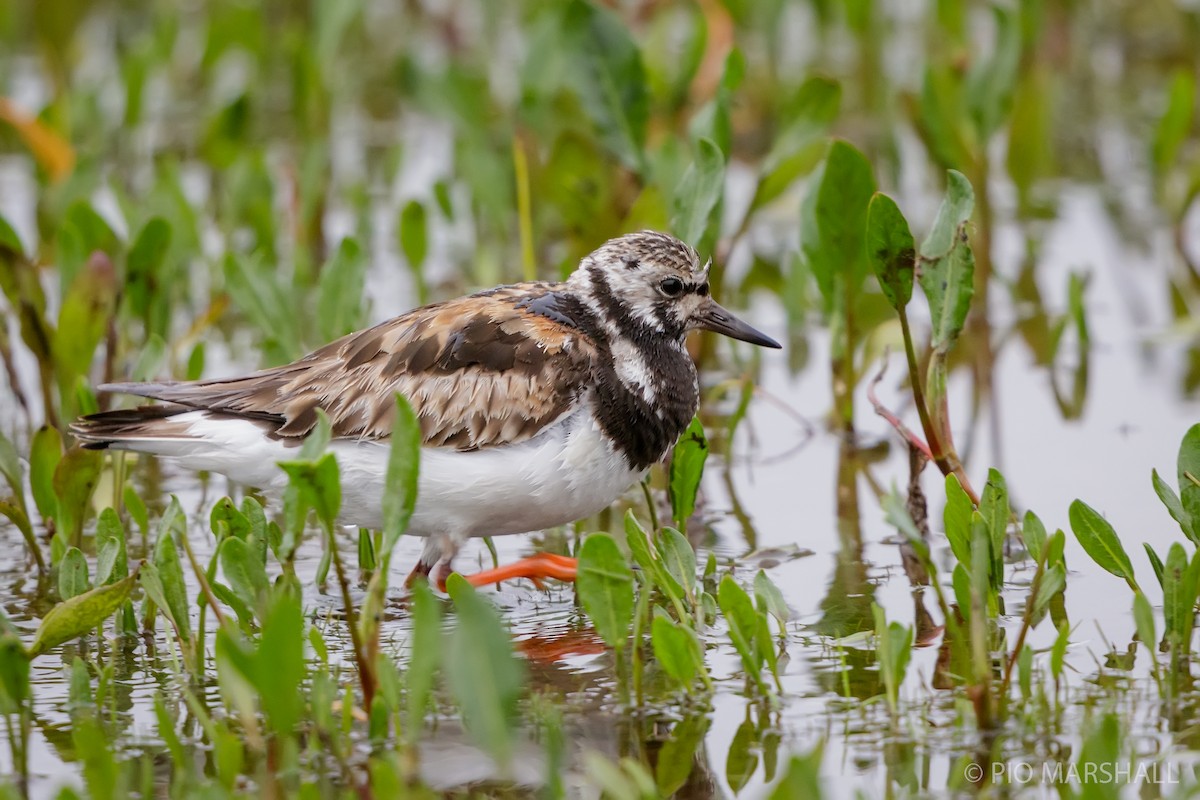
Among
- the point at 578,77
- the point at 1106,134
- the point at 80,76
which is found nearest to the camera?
the point at 578,77

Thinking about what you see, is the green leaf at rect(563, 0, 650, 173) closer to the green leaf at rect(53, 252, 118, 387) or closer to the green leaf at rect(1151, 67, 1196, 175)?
the green leaf at rect(53, 252, 118, 387)

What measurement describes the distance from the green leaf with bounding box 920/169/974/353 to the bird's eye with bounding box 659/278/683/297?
0.95m

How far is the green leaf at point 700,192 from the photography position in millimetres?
7141

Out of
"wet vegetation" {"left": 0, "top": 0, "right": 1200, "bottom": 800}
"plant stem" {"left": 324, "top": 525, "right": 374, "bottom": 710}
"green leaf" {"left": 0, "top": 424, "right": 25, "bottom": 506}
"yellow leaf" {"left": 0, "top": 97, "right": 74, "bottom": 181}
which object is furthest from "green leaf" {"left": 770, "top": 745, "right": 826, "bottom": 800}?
"yellow leaf" {"left": 0, "top": 97, "right": 74, "bottom": 181}

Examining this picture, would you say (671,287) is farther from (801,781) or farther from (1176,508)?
(801,781)

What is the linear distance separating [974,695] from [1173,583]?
810mm

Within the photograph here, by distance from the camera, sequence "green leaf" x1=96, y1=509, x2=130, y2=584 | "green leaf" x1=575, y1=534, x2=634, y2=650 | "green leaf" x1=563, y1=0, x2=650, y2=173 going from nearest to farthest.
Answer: "green leaf" x1=575, y1=534, x2=634, y2=650 < "green leaf" x1=96, y1=509, x2=130, y2=584 < "green leaf" x1=563, y1=0, x2=650, y2=173

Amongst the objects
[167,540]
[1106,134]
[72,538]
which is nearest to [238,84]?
[1106,134]

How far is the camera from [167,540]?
17.4ft

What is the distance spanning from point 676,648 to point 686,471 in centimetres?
138

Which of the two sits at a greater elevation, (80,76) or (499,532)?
(80,76)

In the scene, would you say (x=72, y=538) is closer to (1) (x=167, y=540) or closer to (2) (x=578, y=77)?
(1) (x=167, y=540)

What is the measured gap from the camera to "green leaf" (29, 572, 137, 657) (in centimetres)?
504

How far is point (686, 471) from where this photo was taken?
6219 millimetres
